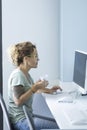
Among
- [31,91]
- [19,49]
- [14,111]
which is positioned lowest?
[14,111]

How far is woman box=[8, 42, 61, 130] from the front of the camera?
2318mm

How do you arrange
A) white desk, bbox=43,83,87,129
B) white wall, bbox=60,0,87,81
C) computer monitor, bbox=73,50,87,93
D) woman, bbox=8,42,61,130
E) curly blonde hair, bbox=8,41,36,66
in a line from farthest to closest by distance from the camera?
white wall, bbox=60,0,87,81, computer monitor, bbox=73,50,87,93, curly blonde hair, bbox=8,41,36,66, woman, bbox=8,42,61,130, white desk, bbox=43,83,87,129

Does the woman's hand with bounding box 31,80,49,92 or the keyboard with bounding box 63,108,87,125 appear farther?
the woman's hand with bounding box 31,80,49,92

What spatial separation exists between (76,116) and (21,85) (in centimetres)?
60

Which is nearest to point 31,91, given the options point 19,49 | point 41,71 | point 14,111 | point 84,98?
point 14,111

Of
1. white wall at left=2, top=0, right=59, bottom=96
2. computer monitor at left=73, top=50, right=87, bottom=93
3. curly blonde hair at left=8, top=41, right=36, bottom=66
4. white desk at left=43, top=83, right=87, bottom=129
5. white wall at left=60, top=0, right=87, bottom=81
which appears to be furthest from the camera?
white wall at left=2, top=0, right=59, bottom=96

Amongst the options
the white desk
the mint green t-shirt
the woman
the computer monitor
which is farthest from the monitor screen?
the mint green t-shirt

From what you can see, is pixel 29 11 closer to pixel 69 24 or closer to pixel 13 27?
pixel 13 27

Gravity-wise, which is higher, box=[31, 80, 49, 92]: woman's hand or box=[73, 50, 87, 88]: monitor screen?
box=[73, 50, 87, 88]: monitor screen

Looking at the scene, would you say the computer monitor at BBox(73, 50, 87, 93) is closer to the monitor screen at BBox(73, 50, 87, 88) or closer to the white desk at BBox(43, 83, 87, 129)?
the monitor screen at BBox(73, 50, 87, 88)

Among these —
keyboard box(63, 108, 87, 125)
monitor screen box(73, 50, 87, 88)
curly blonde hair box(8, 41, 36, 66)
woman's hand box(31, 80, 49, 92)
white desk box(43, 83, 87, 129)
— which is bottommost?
white desk box(43, 83, 87, 129)

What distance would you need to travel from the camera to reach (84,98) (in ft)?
8.74

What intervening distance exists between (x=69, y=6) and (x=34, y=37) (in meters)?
0.53

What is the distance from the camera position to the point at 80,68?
2795mm
